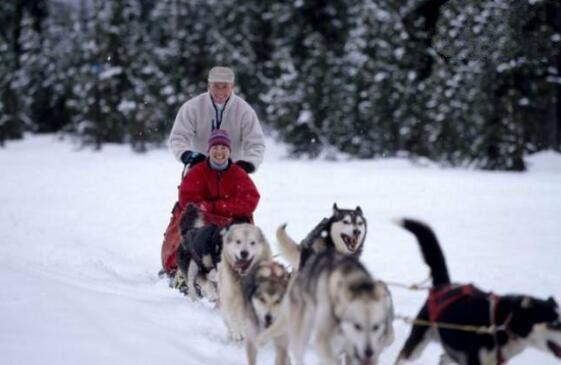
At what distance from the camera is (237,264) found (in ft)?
16.3

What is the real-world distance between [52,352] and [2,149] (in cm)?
2937

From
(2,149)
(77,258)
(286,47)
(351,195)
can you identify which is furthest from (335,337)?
(2,149)

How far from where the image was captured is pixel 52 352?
3541 mm

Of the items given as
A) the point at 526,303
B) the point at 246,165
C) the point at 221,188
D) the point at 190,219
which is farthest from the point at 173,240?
the point at 526,303

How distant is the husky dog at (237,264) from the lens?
471cm

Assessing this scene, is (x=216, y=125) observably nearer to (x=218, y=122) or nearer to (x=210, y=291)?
Answer: (x=218, y=122)

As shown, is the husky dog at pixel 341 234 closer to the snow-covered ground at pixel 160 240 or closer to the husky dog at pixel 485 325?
the snow-covered ground at pixel 160 240

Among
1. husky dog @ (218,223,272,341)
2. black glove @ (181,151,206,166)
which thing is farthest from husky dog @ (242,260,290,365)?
black glove @ (181,151,206,166)

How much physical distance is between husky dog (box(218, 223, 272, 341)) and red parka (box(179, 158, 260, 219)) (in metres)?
1.11

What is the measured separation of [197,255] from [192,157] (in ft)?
4.02

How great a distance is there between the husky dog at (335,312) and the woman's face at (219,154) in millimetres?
2407

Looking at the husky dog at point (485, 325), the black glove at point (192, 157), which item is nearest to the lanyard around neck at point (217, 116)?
the black glove at point (192, 157)

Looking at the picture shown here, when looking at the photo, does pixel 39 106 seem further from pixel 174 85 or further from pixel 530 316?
pixel 530 316

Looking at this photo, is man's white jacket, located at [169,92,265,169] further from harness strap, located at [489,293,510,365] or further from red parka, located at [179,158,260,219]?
harness strap, located at [489,293,510,365]
